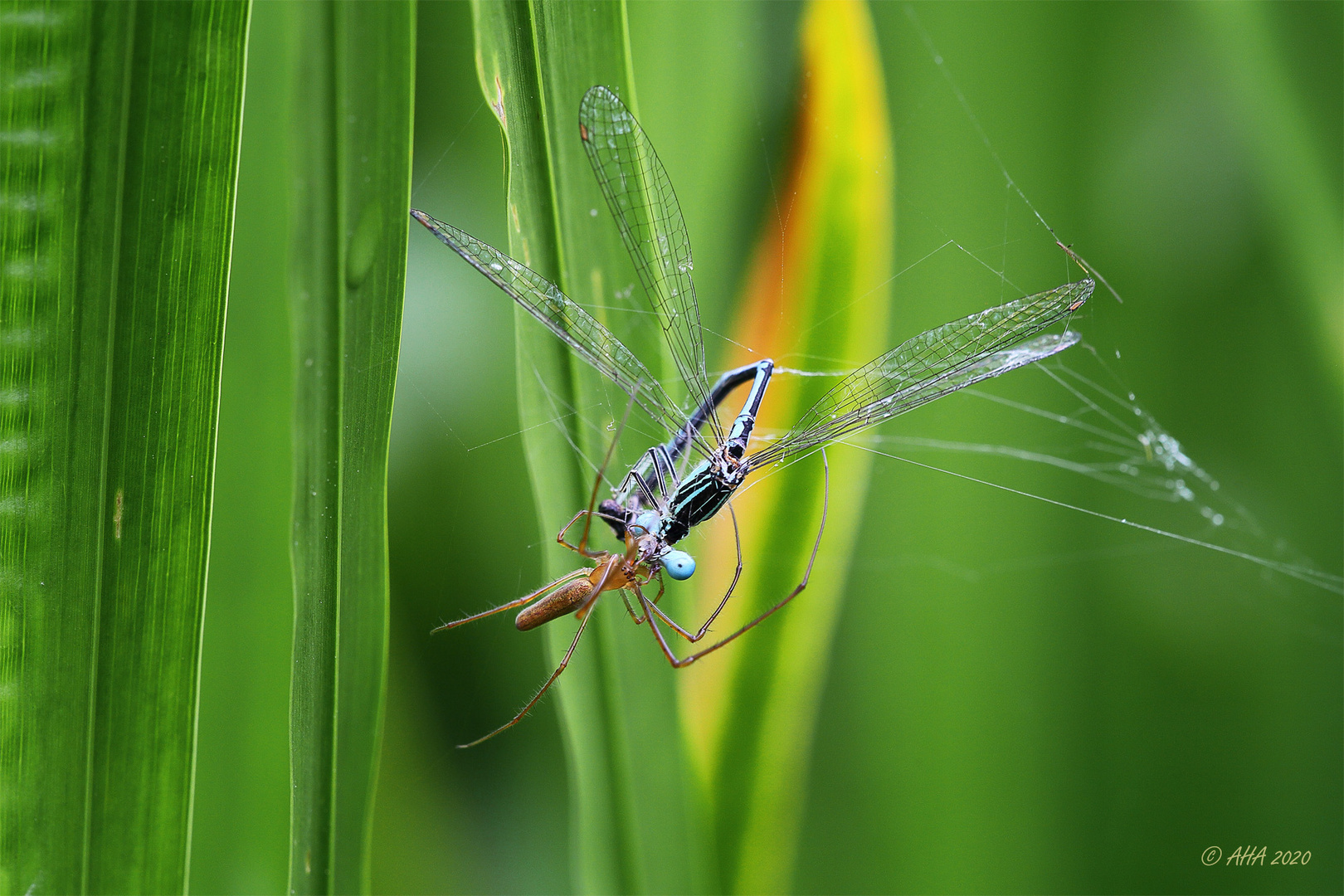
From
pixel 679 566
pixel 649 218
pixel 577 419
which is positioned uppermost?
pixel 649 218

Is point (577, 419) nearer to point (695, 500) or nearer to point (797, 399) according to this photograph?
point (695, 500)

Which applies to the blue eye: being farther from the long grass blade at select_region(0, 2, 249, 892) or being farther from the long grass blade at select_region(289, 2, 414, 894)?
the long grass blade at select_region(0, 2, 249, 892)

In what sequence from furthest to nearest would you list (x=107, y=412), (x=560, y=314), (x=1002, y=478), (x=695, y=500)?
(x=1002, y=478), (x=695, y=500), (x=560, y=314), (x=107, y=412)

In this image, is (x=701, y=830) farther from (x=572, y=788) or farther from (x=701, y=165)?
(x=701, y=165)

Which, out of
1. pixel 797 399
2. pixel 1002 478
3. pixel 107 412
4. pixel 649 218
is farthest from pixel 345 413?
pixel 1002 478

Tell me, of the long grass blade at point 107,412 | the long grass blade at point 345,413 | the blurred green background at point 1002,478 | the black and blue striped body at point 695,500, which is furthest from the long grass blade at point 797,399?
the long grass blade at point 107,412

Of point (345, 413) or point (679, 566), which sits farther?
point (679, 566)

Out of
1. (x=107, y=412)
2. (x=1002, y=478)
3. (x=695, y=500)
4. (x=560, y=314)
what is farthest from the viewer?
(x=1002, y=478)
